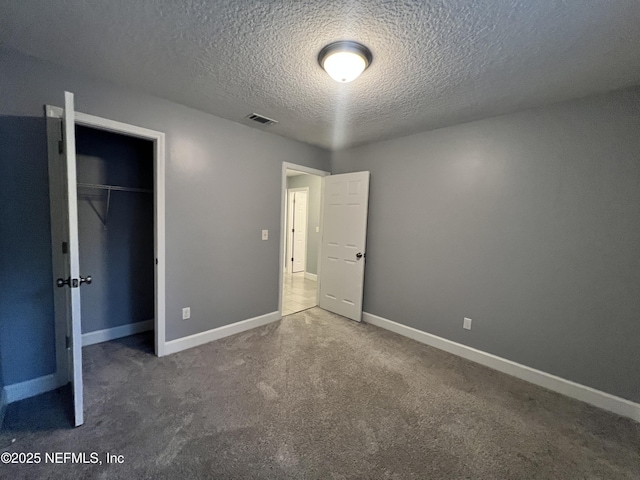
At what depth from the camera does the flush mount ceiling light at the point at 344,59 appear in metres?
1.57

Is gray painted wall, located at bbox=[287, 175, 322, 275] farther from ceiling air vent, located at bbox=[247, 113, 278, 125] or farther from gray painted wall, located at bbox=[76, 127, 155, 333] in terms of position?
gray painted wall, located at bbox=[76, 127, 155, 333]

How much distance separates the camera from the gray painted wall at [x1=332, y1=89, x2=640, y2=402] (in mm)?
1987

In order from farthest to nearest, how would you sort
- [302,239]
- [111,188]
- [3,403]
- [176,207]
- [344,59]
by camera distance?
1. [302,239]
2. [111,188]
3. [176,207]
4. [3,403]
5. [344,59]

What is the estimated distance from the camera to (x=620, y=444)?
5.58ft

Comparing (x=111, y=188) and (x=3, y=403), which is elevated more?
(x=111, y=188)

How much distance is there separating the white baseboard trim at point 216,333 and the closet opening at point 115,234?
0.83ft

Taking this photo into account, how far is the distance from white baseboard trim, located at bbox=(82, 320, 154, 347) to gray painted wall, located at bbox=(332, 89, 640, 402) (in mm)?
3040

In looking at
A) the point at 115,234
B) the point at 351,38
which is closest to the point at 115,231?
the point at 115,234

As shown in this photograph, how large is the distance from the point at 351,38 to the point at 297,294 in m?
3.96

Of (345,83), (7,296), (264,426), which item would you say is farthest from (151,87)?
(264,426)

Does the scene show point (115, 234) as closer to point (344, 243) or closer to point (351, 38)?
point (344, 243)

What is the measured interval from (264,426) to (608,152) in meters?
3.18

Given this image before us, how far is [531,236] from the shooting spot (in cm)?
235

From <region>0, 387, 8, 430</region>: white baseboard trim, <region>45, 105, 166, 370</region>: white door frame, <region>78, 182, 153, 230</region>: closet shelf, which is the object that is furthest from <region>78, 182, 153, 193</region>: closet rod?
<region>0, 387, 8, 430</region>: white baseboard trim
